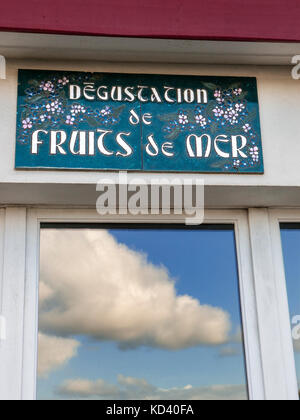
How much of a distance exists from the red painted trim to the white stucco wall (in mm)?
280

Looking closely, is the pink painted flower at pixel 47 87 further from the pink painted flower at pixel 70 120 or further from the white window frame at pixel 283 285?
the white window frame at pixel 283 285

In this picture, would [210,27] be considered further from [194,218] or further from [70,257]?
[70,257]

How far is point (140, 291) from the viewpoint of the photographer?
11.4 ft

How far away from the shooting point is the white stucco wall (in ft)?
10.8

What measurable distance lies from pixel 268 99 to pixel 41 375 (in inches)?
66.5

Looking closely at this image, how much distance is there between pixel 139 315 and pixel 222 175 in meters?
0.77

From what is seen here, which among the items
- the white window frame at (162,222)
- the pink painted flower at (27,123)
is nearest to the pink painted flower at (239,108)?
the white window frame at (162,222)

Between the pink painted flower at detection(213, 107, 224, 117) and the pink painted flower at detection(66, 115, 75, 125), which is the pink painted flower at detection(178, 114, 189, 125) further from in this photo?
the pink painted flower at detection(66, 115, 75, 125)

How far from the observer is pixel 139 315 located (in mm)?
3441

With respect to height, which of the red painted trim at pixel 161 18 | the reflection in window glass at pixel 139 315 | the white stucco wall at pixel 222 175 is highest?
the red painted trim at pixel 161 18

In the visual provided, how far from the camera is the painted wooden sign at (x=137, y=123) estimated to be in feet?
11.0

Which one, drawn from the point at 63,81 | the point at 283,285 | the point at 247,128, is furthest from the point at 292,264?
the point at 63,81

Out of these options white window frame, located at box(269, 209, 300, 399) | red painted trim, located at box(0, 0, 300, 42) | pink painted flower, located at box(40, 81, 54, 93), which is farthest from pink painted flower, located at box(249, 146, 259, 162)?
pink painted flower, located at box(40, 81, 54, 93)

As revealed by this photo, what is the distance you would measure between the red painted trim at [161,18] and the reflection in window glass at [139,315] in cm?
95
